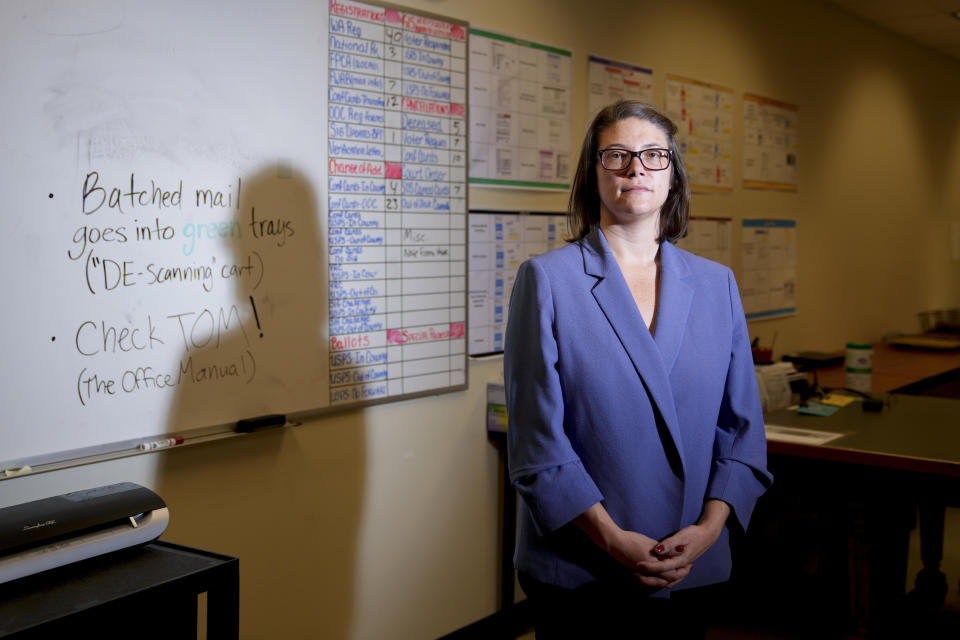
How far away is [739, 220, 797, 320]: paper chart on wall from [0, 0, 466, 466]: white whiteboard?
2.57 meters

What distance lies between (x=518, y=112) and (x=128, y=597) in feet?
6.77

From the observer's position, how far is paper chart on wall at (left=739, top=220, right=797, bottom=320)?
13.7 feet

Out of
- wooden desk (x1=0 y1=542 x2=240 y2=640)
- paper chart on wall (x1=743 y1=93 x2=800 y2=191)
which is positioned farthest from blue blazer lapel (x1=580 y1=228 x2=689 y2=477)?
paper chart on wall (x1=743 y1=93 x2=800 y2=191)

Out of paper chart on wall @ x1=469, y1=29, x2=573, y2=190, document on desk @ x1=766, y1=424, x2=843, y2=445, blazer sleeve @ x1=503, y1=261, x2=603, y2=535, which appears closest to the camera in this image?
blazer sleeve @ x1=503, y1=261, x2=603, y2=535

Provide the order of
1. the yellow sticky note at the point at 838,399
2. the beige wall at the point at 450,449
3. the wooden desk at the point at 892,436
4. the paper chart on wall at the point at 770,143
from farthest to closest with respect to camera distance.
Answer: the paper chart on wall at the point at 770,143
the yellow sticky note at the point at 838,399
the wooden desk at the point at 892,436
the beige wall at the point at 450,449

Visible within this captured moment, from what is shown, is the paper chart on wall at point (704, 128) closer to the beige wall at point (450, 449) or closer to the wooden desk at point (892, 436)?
the beige wall at point (450, 449)

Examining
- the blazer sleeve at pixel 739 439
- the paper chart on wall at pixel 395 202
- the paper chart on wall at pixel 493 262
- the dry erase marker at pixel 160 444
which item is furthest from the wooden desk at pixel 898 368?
the dry erase marker at pixel 160 444

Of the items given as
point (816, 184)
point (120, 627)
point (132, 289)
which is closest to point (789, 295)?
point (816, 184)

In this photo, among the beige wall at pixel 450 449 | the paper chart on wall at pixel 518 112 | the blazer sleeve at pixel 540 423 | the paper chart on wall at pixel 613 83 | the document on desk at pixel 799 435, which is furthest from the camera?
the paper chart on wall at pixel 613 83

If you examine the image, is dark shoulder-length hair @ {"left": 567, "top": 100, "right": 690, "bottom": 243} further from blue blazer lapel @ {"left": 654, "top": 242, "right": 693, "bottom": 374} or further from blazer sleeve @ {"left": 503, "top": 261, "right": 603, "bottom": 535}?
blazer sleeve @ {"left": 503, "top": 261, "right": 603, "bottom": 535}

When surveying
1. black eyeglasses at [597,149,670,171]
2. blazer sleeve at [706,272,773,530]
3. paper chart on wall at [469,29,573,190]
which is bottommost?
blazer sleeve at [706,272,773,530]

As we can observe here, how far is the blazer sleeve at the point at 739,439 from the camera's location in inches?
61.2

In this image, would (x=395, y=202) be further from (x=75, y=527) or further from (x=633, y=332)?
(x=75, y=527)

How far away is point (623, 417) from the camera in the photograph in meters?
1.45
